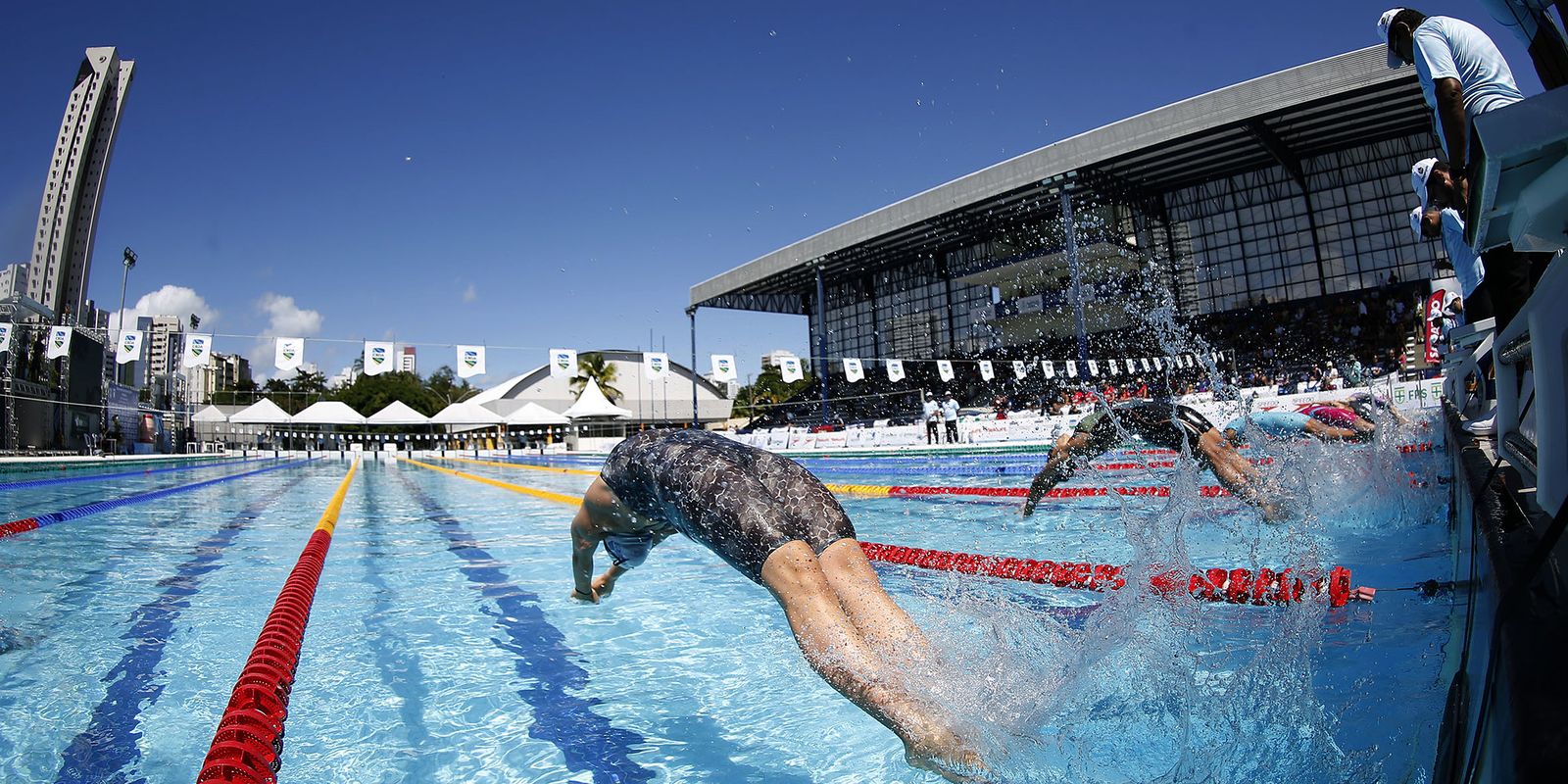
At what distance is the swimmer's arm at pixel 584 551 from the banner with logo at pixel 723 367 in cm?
1816

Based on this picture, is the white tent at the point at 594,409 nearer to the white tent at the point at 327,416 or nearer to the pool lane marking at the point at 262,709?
the white tent at the point at 327,416

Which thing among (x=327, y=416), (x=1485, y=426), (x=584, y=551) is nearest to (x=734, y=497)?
(x=584, y=551)

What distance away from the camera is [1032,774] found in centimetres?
156

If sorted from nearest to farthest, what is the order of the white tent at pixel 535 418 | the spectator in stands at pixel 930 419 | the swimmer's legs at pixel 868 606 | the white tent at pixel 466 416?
the swimmer's legs at pixel 868 606, the spectator in stands at pixel 930 419, the white tent at pixel 535 418, the white tent at pixel 466 416

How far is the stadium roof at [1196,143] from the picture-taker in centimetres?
1733

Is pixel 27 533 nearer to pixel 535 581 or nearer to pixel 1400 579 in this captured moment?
pixel 535 581

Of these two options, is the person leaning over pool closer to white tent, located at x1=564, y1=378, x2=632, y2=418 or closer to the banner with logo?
the banner with logo

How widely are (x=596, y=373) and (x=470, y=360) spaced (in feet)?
98.0

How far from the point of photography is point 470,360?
712 inches

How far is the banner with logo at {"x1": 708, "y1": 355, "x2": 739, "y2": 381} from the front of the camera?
2108 cm

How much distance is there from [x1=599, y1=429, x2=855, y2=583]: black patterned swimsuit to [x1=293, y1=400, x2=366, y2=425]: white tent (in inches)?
1184

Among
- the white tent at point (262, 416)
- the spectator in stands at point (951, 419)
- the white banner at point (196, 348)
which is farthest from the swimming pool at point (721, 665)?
the white tent at point (262, 416)

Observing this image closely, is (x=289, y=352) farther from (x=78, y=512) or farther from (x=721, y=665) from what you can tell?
(x=721, y=665)

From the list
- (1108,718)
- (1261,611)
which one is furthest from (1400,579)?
(1108,718)
